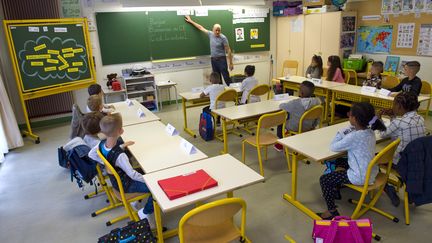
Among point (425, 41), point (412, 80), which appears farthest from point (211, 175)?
point (425, 41)

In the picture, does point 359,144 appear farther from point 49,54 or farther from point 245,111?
point 49,54

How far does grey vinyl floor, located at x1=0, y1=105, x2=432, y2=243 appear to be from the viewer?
267 cm

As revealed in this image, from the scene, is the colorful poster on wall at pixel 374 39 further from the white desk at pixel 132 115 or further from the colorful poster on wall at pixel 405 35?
the white desk at pixel 132 115

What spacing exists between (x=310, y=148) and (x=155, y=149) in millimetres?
1358

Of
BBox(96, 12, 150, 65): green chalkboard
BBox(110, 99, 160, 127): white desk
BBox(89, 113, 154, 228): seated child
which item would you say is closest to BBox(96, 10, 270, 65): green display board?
BBox(96, 12, 150, 65): green chalkboard

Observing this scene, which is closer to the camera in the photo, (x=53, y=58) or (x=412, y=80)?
(x=412, y=80)

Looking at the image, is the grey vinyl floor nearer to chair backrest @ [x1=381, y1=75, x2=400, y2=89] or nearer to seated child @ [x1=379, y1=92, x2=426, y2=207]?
seated child @ [x1=379, y1=92, x2=426, y2=207]

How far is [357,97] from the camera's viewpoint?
15.1 feet

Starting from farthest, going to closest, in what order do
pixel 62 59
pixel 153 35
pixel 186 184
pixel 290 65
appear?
pixel 290 65 < pixel 153 35 < pixel 62 59 < pixel 186 184

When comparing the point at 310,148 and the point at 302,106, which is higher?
the point at 302,106

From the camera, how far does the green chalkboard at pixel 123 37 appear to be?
239 inches

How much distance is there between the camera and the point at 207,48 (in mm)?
7168

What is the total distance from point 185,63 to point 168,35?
745mm

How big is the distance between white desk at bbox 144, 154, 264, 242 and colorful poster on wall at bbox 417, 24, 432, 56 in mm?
4956
